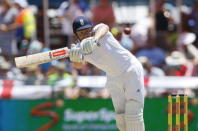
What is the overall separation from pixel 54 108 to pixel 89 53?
347 cm

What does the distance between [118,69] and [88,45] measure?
0.68m

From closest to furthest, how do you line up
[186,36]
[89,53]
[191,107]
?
[89,53]
[191,107]
[186,36]

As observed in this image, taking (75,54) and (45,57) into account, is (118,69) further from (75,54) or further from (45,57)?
(45,57)

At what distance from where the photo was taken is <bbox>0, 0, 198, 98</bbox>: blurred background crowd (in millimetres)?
11312

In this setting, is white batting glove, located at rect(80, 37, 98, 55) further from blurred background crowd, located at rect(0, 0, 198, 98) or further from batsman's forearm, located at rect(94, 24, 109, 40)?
blurred background crowd, located at rect(0, 0, 198, 98)

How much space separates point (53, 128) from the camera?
1033cm

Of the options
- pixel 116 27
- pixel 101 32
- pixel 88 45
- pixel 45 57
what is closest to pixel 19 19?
pixel 116 27

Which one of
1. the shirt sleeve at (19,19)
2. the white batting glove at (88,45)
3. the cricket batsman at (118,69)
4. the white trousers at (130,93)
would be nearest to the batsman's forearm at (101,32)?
the cricket batsman at (118,69)

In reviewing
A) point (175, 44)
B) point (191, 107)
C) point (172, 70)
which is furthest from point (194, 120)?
point (175, 44)

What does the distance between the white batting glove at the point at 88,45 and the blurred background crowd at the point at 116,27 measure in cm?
417

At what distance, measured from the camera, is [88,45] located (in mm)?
6707

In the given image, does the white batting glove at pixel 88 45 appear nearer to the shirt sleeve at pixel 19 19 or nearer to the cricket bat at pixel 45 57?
the cricket bat at pixel 45 57

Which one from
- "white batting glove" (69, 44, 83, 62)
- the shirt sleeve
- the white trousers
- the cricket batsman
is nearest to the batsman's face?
the cricket batsman

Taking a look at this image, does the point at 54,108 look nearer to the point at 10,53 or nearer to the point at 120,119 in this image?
the point at 10,53
